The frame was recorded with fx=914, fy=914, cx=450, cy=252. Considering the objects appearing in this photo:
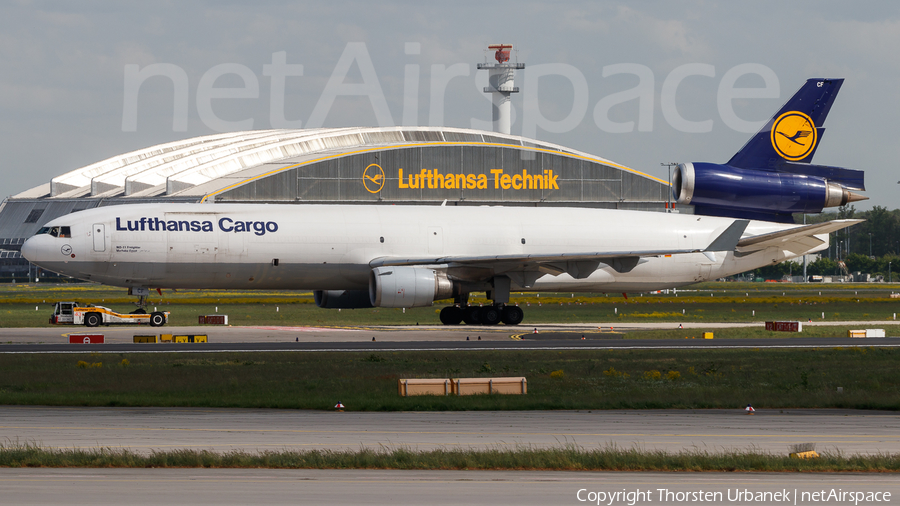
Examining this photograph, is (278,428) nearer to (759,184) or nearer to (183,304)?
(759,184)

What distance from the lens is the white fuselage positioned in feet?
130

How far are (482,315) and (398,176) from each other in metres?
42.0

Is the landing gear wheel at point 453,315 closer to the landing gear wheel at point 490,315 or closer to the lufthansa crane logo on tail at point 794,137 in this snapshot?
the landing gear wheel at point 490,315

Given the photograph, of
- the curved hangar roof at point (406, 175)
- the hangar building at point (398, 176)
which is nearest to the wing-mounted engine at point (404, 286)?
the hangar building at point (398, 176)

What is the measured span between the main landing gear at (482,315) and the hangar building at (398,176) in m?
38.8

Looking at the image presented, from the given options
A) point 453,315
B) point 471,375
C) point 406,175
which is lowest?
point 471,375

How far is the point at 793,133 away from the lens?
43906 mm

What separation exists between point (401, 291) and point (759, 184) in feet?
60.1

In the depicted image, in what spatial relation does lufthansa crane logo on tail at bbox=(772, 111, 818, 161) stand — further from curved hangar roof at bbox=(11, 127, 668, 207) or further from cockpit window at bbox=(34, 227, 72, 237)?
curved hangar roof at bbox=(11, 127, 668, 207)

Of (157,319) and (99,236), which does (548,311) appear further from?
(99,236)

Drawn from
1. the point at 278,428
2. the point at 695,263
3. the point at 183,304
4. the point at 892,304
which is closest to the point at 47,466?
the point at 278,428

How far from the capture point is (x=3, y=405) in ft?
63.9

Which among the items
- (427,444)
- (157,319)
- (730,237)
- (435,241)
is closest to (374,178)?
(435,241)

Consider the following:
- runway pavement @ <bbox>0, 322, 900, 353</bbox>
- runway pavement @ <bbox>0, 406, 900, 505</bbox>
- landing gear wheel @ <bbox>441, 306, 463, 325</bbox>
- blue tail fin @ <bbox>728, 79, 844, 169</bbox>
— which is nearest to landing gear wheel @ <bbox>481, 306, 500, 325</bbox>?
runway pavement @ <bbox>0, 322, 900, 353</bbox>
